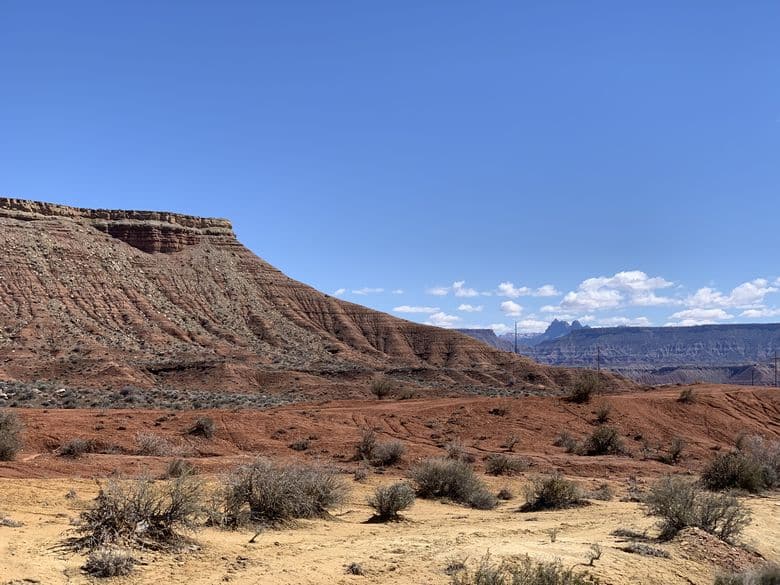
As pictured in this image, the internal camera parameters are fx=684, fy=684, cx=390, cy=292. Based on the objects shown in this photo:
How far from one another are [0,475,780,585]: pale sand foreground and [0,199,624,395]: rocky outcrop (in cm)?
3622

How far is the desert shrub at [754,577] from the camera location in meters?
9.04

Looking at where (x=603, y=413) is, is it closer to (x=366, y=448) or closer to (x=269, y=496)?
(x=366, y=448)

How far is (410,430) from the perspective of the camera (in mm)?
27250

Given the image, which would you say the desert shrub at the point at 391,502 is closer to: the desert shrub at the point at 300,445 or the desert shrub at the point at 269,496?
the desert shrub at the point at 269,496

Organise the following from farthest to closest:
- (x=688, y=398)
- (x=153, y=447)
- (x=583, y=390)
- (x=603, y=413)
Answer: (x=688, y=398) < (x=583, y=390) < (x=603, y=413) < (x=153, y=447)

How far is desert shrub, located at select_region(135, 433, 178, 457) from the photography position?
20.2 meters

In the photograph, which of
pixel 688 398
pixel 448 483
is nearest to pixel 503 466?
pixel 448 483

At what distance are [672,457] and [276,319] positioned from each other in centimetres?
6313

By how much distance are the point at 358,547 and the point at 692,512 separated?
19.8 feet

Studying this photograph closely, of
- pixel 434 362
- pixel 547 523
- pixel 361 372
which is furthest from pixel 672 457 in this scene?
pixel 434 362

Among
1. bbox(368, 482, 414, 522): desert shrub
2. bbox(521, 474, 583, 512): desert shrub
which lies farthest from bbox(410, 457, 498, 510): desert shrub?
bbox(368, 482, 414, 522): desert shrub

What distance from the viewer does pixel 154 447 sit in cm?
2030

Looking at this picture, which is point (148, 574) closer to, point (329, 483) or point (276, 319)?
point (329, 483)

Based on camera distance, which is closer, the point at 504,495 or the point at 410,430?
the point at 504,495
